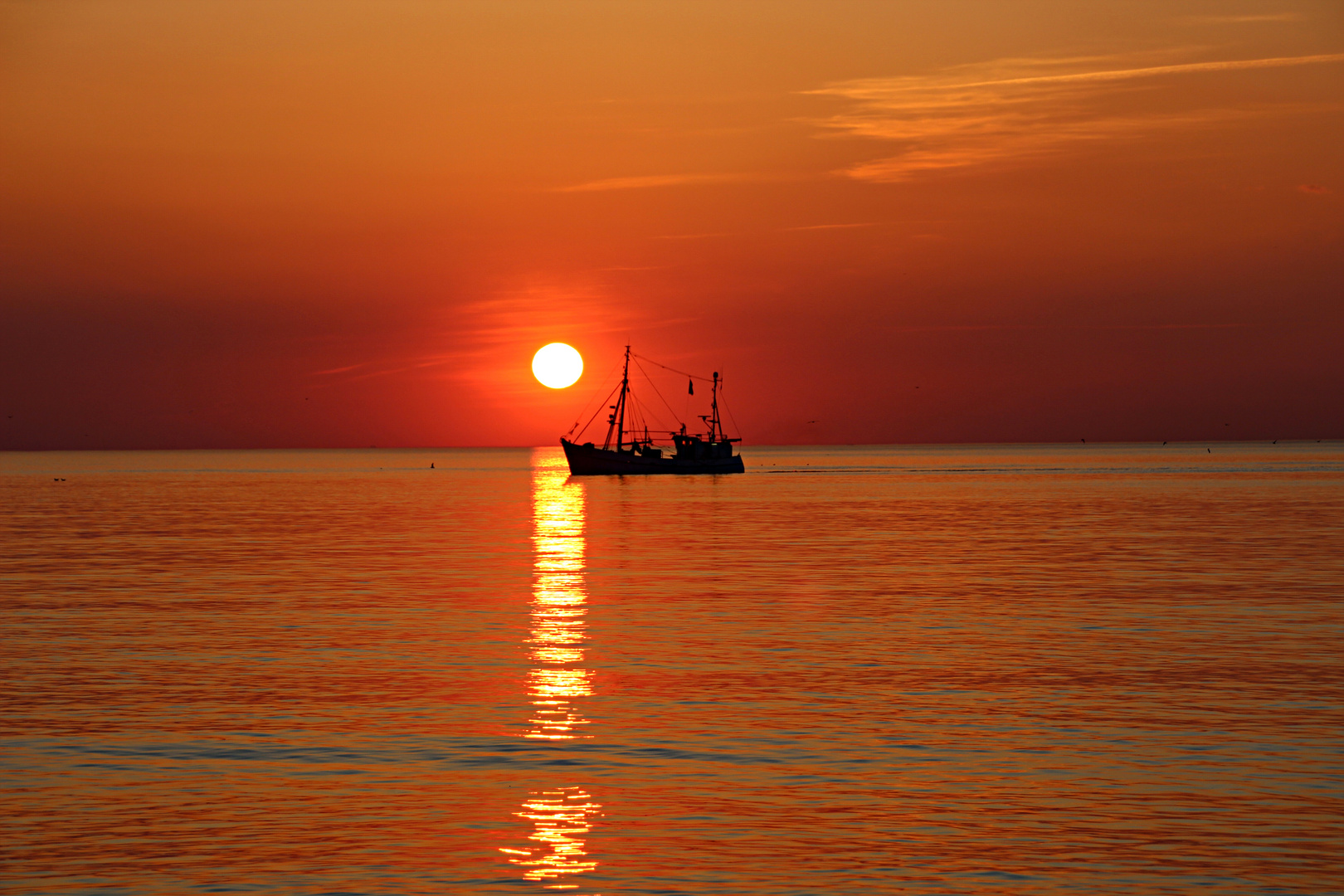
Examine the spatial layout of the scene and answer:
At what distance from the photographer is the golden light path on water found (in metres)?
16.9

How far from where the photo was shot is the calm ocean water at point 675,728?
55.0 ft

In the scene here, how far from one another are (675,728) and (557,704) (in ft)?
11.0

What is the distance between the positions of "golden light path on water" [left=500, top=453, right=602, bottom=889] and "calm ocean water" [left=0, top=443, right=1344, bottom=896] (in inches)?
3.7

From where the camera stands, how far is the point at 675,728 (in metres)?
24.8

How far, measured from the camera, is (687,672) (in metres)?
31.1

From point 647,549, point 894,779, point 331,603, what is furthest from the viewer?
point 647,549

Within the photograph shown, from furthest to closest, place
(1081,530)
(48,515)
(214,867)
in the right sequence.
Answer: (48,515) → (1081,530) → (214,867)

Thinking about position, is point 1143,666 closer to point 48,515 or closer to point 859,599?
point 859,599

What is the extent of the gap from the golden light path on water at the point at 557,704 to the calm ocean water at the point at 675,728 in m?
0.09

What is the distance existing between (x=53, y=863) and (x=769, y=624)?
2498 cm

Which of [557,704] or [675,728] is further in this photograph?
[557,704]

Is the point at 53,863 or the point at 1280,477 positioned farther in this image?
the point at 1280,477

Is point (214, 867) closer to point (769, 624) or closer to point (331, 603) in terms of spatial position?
point (769, 624)

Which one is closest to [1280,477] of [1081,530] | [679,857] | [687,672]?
[1081,530]
